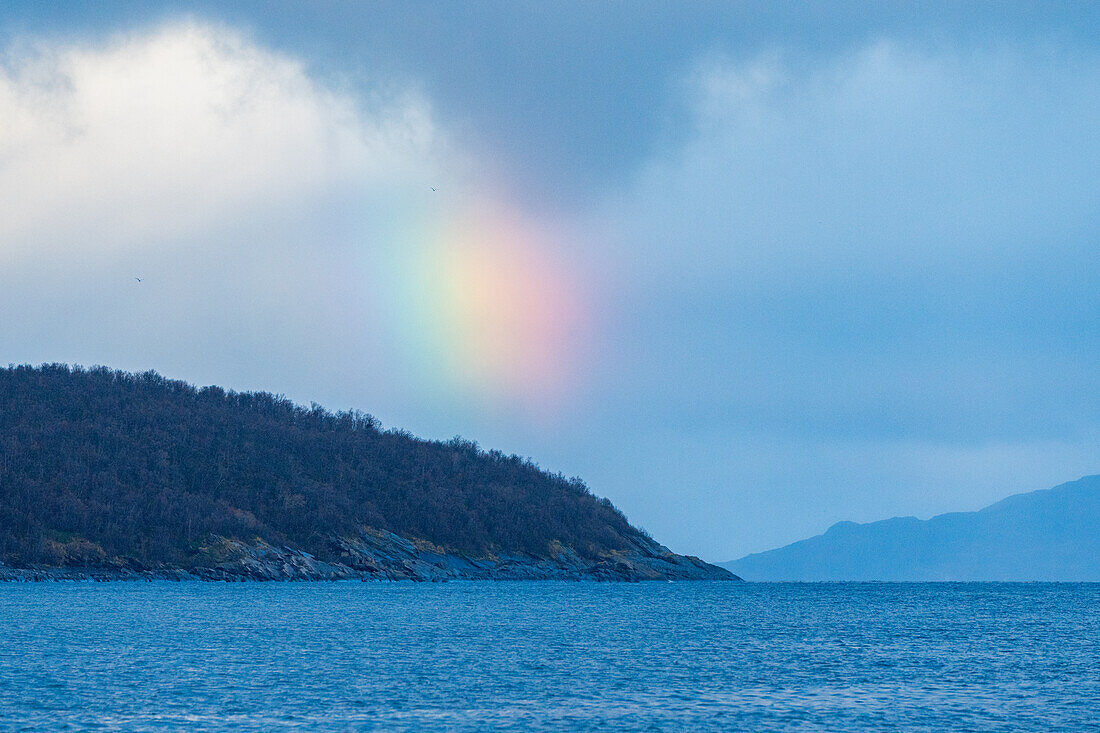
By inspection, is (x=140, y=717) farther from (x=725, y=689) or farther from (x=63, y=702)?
(x=725, y=689)

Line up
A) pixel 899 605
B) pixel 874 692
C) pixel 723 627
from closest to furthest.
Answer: pixel 874 692 → pixel 723 627 → pixel 899 605

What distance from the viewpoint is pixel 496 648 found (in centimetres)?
8494

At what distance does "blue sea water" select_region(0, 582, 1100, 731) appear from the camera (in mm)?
50469

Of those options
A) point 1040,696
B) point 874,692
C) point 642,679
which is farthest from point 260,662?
point 1040,696

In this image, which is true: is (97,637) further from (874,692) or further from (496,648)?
(874,692)

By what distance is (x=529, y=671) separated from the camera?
2707 inches

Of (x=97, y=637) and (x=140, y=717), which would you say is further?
(x=97, y=637)

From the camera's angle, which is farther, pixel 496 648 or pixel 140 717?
pixel 496 648

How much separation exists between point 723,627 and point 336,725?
72.8m

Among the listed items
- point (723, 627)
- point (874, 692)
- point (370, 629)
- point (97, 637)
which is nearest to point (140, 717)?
point (874, 692)

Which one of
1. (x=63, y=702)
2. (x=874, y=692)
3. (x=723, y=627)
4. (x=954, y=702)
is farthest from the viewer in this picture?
(x=723, y=627)

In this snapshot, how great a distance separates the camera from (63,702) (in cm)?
5272

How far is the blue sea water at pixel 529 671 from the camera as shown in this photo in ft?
166

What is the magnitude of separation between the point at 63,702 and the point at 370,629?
5114cm
